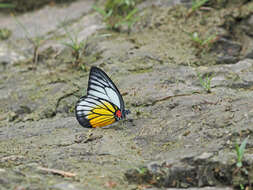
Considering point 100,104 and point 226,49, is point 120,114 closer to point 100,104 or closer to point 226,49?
point 100,104

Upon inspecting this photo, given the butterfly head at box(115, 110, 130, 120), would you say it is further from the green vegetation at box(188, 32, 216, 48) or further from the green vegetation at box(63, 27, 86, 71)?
the green vegetation at box(188, 32, 216, 48)

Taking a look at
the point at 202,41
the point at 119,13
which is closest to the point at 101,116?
the point at 202,41

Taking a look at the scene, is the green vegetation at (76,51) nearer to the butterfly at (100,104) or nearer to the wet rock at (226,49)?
the butterfly at (100,104)

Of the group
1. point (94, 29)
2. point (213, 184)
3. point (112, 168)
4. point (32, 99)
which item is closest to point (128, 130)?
point (112, 168)

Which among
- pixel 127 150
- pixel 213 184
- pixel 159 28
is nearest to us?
pixel 213 184

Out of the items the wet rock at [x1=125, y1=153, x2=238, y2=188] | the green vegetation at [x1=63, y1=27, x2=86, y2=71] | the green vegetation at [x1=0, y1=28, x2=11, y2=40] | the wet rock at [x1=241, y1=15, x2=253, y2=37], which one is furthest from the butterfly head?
the green vegetation at [x1=0, y1=28, x2=11, y2=40]

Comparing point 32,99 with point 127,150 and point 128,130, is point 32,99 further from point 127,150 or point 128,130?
point 127,150
